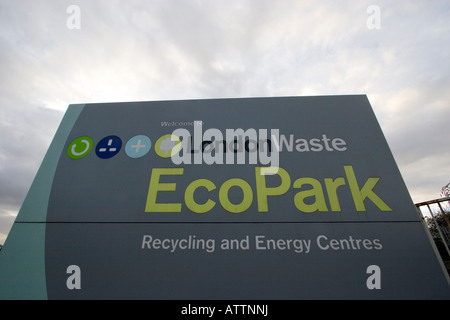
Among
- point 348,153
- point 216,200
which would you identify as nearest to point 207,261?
point 216,200

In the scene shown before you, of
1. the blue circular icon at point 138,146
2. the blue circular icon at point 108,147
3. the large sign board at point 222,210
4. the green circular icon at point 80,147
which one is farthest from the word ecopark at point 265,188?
the green circular icon at point 80,147

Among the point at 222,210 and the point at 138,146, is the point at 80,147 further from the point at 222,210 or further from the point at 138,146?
the point at 222,210

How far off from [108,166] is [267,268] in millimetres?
2818

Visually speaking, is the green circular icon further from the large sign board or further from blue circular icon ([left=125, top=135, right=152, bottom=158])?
blue circular icon ([left=125, top=135, right=152, bottom=158])

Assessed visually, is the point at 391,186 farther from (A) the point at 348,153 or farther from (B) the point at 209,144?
(B) the point at 209,144

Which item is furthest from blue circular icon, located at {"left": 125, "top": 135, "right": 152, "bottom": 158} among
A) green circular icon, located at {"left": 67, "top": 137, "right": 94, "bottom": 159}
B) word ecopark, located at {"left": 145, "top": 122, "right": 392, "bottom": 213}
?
green circular icon, located at {"left": 67, "top": 137, "right": 94, "bottom": 159}

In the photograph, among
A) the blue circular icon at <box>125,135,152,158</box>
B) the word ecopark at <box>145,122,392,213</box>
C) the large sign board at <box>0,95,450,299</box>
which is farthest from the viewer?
the blue circular icon at <box>125,135,152,158</box>

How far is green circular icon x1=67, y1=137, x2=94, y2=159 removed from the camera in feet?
11.0

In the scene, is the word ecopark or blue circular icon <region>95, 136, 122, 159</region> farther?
blue circular icon <region>95, 136, 122, 159</region>

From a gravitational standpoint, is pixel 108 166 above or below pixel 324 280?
above

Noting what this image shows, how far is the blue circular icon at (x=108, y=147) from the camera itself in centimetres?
330

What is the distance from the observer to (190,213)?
2.77 m

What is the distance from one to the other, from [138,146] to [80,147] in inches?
40.6

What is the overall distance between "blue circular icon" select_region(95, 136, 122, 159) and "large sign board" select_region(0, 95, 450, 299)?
0.07 ft
